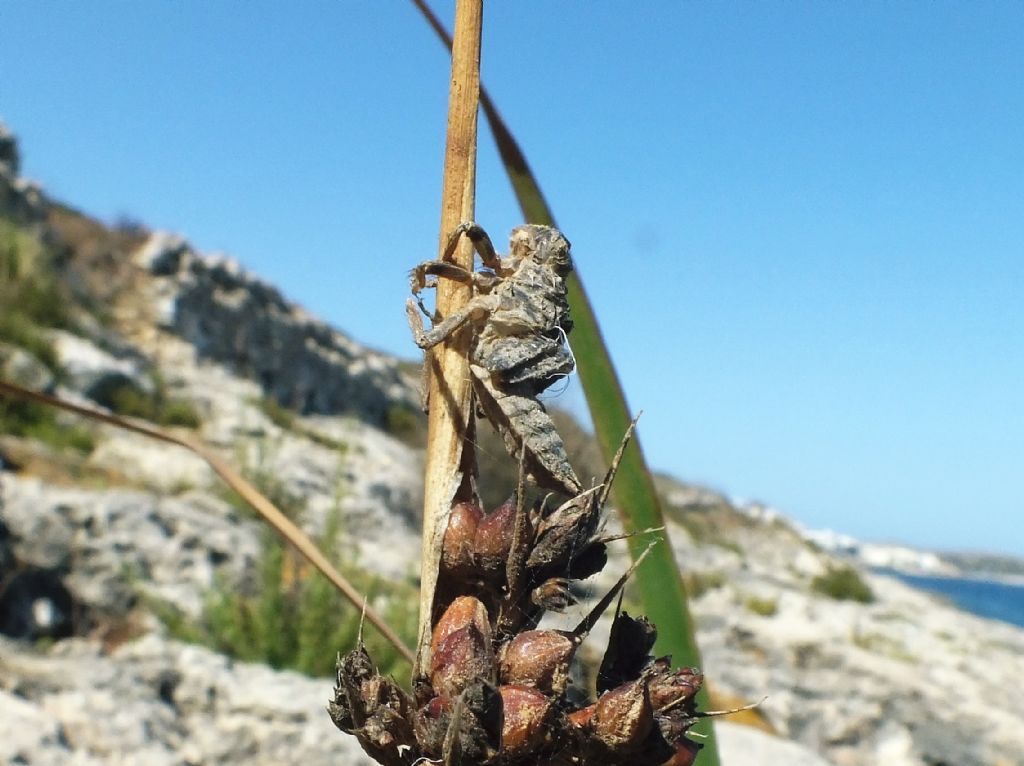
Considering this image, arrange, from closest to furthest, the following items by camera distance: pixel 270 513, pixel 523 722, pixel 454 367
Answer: pixel 523 722
pixel 454 367
pixel 270 513

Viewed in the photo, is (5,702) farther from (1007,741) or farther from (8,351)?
(1007,741)

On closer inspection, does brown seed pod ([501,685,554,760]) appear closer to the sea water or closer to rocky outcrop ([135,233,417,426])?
rocky outcrop ([135,233,417,426])

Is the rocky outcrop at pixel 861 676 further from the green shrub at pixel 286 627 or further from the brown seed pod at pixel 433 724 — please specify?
the brown seed pod at pixel 433 724

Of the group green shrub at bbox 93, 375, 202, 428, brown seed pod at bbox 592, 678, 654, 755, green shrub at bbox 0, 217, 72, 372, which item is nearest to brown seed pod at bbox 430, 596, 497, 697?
brown seed pod at bbox 592, 678, 654, 755

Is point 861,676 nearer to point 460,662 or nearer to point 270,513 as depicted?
point 270,513

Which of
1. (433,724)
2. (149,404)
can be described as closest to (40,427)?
(149,404)

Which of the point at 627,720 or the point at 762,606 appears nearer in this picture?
the point at 627,720

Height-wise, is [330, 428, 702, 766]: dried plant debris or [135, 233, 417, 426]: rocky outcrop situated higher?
[135, 233, 417, 426]: rocky outcrop
